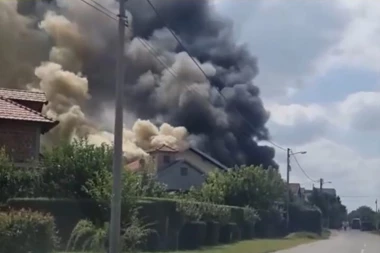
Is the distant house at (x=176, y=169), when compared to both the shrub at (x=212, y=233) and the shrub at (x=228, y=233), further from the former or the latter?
the shrub at (x=212, y=233)

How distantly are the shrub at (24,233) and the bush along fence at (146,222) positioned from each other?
0.10 feet

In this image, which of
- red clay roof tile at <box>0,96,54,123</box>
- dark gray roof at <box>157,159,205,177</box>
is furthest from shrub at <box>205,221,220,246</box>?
dark gray roof at <box>157,159,205,177</box>

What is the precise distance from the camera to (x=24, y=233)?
23.8 metres

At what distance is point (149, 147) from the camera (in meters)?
90.7

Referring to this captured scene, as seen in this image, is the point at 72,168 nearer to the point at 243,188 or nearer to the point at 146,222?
the point at 146,222

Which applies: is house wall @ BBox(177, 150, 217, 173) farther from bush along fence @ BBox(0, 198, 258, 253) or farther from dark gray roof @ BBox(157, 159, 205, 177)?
bush along fence @ BBox(0, 198, 258, 253)

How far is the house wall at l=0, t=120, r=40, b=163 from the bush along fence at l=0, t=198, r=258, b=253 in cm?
637

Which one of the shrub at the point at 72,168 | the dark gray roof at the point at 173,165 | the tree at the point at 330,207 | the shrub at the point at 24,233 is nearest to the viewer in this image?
the shrub at the point at 24,233

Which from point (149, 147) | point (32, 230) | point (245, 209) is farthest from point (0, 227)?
point (149, 147)

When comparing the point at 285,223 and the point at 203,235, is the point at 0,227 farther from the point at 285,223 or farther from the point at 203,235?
the point at 285,223

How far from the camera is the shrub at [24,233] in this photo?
918 inches

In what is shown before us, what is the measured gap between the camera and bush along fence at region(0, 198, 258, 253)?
28419mm

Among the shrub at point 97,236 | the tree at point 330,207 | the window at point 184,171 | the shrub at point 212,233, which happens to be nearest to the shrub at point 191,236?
the shrub at point 212,233

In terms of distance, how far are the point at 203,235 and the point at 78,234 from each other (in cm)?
1688
